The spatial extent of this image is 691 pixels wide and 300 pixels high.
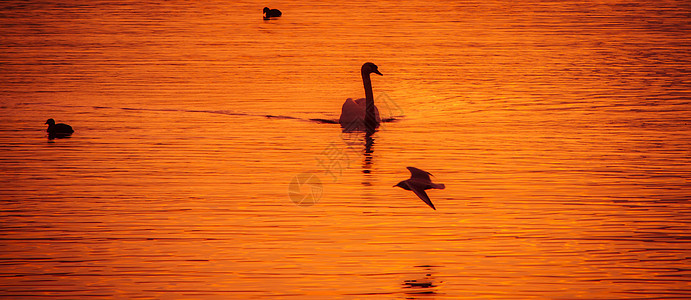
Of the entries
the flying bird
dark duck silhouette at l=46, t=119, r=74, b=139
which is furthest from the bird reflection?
dark duck silhouette at l=46, t=119, r=74, b=139

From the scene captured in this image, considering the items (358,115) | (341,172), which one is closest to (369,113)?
(358,115)

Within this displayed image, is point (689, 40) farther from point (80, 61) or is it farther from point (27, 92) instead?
point (27, 92)

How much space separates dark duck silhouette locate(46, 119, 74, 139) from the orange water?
14.0 inches

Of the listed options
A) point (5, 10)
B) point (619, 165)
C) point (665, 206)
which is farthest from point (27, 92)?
point (5, 10)

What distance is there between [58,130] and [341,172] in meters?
6.05

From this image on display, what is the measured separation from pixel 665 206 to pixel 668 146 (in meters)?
4.82

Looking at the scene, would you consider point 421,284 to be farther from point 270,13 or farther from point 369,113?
point 270,13

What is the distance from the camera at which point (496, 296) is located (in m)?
12.0

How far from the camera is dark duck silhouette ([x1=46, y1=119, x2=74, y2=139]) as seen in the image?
22.0 m

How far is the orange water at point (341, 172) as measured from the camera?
12867 mm

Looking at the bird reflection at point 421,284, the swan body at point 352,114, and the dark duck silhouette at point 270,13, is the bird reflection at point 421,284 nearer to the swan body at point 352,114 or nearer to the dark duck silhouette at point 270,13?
the swan body at point 352,114

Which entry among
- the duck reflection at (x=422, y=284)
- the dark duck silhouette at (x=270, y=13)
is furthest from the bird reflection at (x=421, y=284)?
the dark duck silhouette at (x=270, y=13)

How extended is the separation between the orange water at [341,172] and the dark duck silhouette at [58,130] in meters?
0.36

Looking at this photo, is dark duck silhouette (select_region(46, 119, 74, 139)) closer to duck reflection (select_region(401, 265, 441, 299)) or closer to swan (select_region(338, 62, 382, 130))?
swan (select_region(338, 62, 382, 130))
